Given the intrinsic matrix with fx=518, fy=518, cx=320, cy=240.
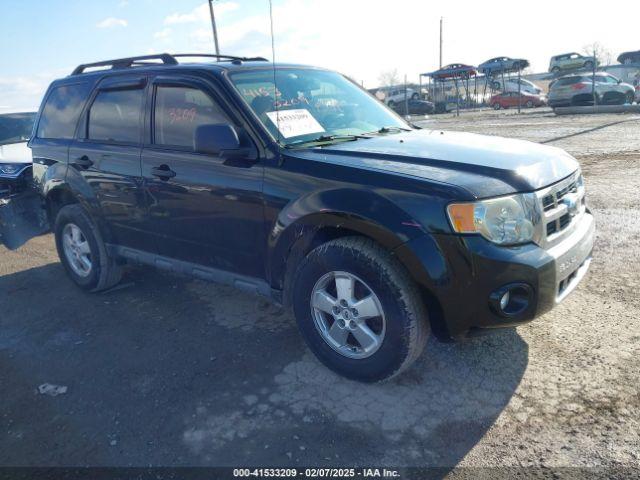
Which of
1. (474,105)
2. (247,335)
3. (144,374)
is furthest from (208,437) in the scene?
(474,105)

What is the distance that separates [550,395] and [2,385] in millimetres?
3427

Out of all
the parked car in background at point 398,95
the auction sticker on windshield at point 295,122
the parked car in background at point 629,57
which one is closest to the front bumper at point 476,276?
the auction sticker on windshield at point 295,122

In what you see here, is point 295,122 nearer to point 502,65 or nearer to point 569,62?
point 502,65

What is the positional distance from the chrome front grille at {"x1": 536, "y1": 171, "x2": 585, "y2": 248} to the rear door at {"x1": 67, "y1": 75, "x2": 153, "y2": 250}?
289cm

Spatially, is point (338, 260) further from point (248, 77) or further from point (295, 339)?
point (248, 77)

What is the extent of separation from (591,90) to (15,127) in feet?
73.9

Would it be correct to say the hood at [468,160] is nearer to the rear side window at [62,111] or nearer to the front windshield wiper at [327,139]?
the front windshield wiper at [327,139]

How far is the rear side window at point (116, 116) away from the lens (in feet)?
13.5

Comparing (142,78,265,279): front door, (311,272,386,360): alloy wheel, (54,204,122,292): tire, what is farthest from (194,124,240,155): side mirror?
(54,204,122,292): tire

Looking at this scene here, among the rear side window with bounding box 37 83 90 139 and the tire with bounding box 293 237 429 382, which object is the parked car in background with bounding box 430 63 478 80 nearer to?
the rear side window with bounding box 37 83 90 139

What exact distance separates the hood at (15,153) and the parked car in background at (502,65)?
26603 millimetres

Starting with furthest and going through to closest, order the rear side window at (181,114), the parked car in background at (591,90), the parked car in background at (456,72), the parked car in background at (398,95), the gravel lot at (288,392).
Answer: the parked car in background at (398,95) < the parked car in background at (456,72) < the parked car in background at (591,90) < the rear side window at (181,114) < the gravel lot at (288,392)

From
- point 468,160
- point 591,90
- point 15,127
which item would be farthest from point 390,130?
point 591,90

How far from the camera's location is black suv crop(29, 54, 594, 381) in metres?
2.68
